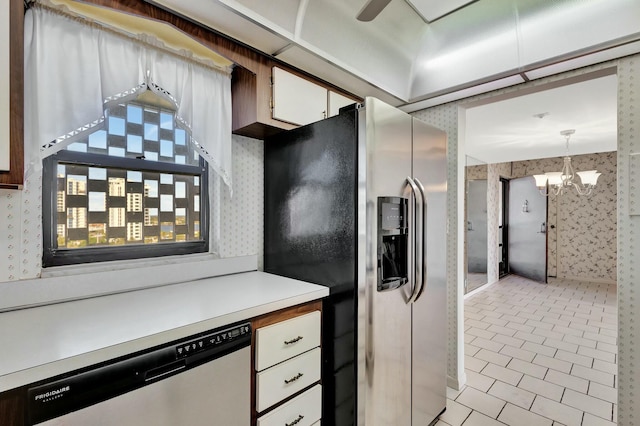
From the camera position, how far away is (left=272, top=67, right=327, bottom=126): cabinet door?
5.76ft

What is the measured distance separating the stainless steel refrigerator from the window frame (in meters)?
0.48

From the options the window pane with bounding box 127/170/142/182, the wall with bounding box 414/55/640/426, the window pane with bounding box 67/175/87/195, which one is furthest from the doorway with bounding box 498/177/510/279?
the window pane with bounding box 67/175/87/195

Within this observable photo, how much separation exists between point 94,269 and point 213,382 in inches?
33.2

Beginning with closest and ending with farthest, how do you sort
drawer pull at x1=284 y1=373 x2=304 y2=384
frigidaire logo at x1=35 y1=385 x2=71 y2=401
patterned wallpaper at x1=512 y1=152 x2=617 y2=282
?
1. frigidaire logo at x1=35 y1=385 x2=71 y2=401
2. drawer pull at x1=284 y1=373 x2=304 y2=384
3. patterned wallpaper at x1=512 y1=152 x2=617 y2=282

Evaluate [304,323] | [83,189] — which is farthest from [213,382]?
[83,189]

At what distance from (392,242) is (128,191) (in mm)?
1474

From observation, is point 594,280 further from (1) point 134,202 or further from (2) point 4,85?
(2) point 4,85

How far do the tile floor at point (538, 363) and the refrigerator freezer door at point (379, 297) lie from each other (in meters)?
0.75

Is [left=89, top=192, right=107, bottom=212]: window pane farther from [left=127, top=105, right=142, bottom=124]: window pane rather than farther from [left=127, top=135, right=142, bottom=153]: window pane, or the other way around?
[left=127, top=105, right=142, bottom=124]: window pane

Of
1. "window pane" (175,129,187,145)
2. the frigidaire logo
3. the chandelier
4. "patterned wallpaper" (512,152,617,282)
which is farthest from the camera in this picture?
"patterned wallpaper" (512,152,617,282)

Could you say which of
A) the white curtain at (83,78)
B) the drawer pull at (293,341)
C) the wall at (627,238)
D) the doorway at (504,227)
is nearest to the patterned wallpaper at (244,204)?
the white curtain at (83,78)

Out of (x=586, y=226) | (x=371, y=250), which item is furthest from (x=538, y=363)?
(x=586, y=226)

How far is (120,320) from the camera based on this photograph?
1092 millimetres

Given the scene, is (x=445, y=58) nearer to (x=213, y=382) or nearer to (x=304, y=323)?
(x=304, y=323)
